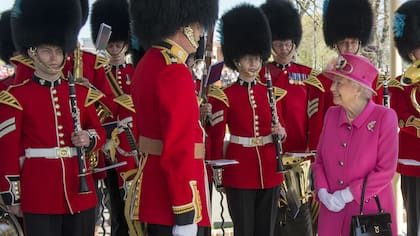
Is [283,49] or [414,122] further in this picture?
[283,49]

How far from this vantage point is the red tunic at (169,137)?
2.37 metres

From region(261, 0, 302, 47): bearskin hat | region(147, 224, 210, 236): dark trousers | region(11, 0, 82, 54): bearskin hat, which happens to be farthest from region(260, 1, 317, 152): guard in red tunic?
region(147, 224, 210, 236): dark trousers

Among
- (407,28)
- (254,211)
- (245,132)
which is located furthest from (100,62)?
(407,28)

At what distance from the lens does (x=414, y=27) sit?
4586 mm

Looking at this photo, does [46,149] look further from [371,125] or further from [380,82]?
[380,82]

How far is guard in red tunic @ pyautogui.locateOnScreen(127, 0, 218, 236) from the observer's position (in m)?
2.38

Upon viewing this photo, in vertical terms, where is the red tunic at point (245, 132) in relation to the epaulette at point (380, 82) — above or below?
below

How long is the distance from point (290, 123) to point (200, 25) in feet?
5.90

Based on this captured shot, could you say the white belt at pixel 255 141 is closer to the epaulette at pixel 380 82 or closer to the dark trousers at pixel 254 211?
the dark trousers at pixel 254 211

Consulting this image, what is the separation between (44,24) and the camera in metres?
3.29

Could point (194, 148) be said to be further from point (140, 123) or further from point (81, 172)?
point (81, 172)

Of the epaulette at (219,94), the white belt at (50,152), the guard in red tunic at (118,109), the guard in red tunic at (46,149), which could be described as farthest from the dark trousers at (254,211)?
the white belt at (50,152)

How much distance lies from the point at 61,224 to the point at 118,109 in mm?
1256

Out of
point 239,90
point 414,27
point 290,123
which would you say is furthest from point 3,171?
point 414,27
